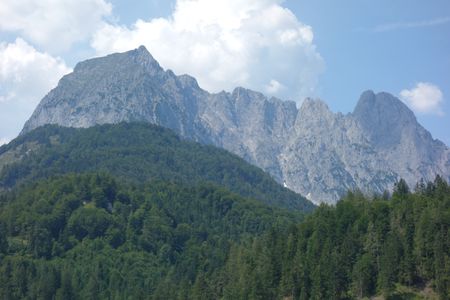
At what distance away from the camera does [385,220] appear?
156 metres

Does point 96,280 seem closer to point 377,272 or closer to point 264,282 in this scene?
point 264,282

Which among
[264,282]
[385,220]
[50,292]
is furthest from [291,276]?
[50,292]

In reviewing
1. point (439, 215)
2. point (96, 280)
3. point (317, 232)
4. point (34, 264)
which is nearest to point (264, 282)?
point (317, 232)

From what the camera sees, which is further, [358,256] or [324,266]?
[358,256]

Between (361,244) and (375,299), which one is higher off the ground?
(361,244)

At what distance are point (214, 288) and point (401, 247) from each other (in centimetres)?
4669

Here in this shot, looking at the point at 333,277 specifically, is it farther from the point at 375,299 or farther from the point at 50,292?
the point at 50,292

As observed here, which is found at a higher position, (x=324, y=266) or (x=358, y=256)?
(x=358, y=256)

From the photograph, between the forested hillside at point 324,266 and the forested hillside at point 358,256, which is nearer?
the forested hillside at point 358,256

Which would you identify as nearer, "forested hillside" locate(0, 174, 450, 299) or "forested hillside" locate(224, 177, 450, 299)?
"forested hillside" locate(224, 177, 450, 299)

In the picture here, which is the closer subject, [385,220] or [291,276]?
[291,276]

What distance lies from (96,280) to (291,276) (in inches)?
2658

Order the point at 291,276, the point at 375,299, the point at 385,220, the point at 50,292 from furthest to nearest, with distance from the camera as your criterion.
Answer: the point at 50,292 < the point at 385,220 < the point at 291,276 < the point at 375,299

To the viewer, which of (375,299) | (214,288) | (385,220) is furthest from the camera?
(214,288)
